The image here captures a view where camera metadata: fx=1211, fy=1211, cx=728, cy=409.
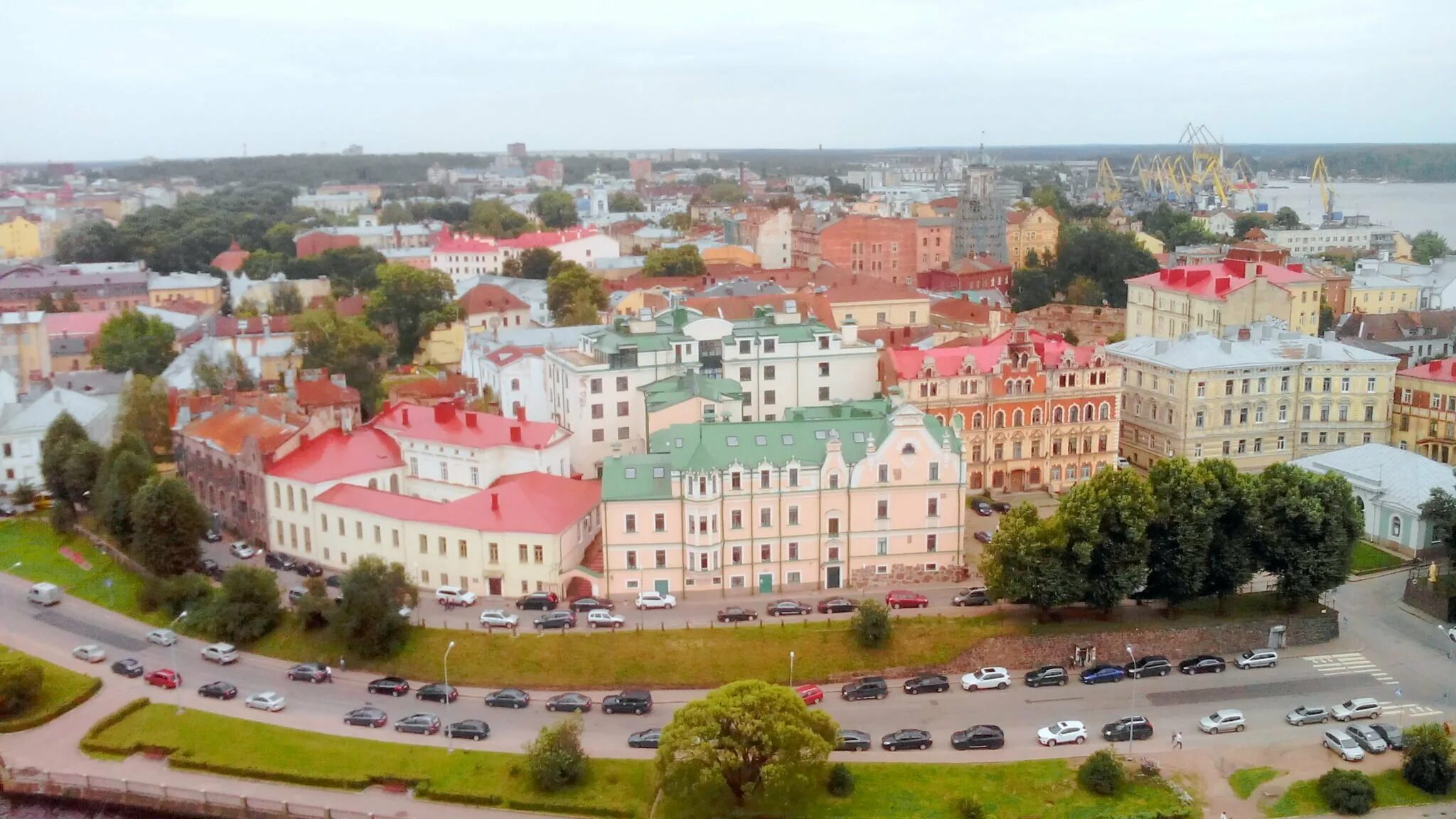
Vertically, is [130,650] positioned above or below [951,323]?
below

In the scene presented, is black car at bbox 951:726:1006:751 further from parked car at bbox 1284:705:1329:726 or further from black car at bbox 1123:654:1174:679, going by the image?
parked car at bbox 1284:705:1329:726

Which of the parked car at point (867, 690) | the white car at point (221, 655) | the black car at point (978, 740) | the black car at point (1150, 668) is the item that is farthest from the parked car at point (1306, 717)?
the white car at point (221, 655)

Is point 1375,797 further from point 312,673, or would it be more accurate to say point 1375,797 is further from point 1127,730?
point 312,673

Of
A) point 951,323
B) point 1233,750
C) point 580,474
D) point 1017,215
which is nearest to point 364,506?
point 580,474

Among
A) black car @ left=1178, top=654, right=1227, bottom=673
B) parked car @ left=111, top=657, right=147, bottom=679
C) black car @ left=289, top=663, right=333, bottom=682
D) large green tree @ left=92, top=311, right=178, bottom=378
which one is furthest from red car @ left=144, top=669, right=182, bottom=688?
large green tree @ left=92, top=311, right=178, bottom=378

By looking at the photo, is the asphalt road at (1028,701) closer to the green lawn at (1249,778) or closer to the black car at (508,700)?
the black car at (508,700)

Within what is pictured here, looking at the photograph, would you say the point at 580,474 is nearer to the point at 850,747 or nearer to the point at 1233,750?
the point at 850,747

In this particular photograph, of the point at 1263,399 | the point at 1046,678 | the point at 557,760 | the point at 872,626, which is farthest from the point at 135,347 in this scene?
the point at 1263,399
